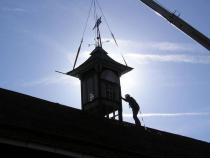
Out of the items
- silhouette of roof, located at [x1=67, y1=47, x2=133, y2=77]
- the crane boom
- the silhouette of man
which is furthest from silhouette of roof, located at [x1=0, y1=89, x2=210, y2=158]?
Answer: silhouette of roof, located at [x1=67, y1=47, x2=133, y2=77]

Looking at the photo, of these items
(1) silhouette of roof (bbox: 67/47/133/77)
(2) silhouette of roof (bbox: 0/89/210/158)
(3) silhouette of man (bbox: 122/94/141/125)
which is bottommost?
(2) silhouette of roof (bbox: 0/89/210/158)

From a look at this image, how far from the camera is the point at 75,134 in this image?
1220 centimetres

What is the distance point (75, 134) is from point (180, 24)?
19.1 feet

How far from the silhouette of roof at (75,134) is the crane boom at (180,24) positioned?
3.81 m

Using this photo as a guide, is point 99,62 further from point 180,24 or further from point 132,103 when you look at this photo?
point 180,24

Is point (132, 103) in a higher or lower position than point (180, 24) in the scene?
lower

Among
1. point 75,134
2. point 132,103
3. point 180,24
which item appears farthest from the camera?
point 132,103

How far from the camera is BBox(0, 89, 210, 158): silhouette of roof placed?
10.8 metres

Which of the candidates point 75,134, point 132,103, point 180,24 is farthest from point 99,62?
point 75,134

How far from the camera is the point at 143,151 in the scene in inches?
529

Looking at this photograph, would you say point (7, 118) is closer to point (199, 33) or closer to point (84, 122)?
point (84, 122)

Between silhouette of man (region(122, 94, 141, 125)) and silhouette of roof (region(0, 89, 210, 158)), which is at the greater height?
silhouette of man (region(122, 94, 141, 125))

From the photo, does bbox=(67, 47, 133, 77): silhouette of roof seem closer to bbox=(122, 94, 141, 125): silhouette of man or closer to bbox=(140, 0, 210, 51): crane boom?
bbox=(122, 94, 141, 125): silhouette of man

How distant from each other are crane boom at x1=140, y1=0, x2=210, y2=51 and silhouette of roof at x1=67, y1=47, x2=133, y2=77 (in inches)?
192
